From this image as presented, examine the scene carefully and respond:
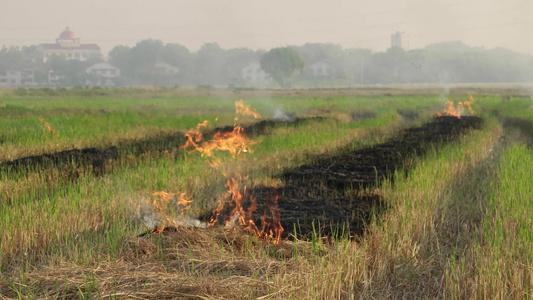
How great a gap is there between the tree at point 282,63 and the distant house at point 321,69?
1977 cm

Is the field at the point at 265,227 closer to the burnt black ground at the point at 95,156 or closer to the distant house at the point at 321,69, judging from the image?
the burnt black ground at the point at 95,156

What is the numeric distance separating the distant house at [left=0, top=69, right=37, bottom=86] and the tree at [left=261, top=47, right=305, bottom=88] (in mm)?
48158

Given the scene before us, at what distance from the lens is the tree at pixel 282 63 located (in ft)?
262

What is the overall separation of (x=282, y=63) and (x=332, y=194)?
75035 millimetres

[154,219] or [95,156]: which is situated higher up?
[95,156]

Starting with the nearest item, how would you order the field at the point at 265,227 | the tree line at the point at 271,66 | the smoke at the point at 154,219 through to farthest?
1. the field at the point at 265,227
2. the smoke at the point at 154,219
3. the tree line at the point at 271,66

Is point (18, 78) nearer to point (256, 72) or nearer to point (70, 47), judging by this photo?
point (70, 47)

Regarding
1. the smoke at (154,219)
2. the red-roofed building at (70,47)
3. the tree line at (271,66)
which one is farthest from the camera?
the red-roofed building at (70,47)

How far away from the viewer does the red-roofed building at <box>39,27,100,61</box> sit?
142m

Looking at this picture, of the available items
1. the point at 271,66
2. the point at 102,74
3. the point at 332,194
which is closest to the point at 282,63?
the point at 271,66

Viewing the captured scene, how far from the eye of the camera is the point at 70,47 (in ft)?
478

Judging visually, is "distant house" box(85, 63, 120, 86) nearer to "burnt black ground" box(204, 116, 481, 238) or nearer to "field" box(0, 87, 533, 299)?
"field" box(0, 87, 533, 299)

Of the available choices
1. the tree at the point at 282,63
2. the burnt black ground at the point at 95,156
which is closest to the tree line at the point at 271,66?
the tree at the point at 282,63

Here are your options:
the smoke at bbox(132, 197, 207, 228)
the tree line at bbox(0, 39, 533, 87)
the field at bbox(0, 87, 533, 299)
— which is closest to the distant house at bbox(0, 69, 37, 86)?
the tree line at bbox(0, 39, 533, 87)
